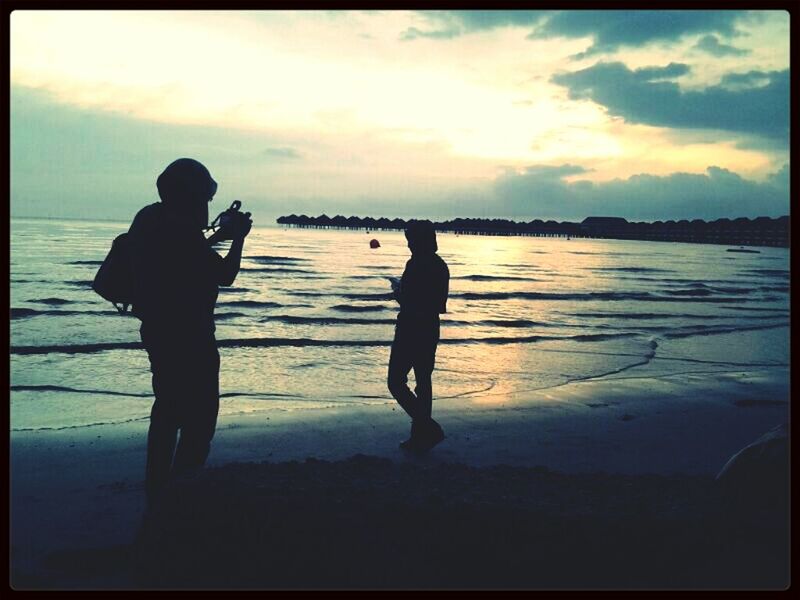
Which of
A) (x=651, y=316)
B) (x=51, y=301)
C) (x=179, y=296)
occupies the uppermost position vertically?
(x=179, y=296)

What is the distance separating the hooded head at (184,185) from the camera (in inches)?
138

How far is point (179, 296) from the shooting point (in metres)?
3.47

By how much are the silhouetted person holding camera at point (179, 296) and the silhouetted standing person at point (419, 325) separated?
223 centimetres

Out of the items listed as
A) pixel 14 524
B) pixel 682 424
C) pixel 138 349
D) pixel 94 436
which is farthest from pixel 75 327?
pixel 682 424

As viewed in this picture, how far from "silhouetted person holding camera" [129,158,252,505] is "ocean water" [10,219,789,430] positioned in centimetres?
367

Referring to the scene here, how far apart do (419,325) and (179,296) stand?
2.55m

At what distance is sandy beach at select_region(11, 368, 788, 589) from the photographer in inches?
135

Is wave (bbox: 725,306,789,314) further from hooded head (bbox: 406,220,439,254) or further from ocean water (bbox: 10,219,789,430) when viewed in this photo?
hooded head (bbox: 406,220,439,254)

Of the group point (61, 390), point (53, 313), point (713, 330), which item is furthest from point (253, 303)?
point (713, 330)

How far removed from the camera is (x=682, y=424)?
6957 millimetres

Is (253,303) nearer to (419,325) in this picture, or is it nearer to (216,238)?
(419,325)

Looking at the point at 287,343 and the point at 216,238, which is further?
the point at 287,343

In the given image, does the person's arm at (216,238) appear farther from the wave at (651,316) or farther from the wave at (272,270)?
the wave at (272,270)
